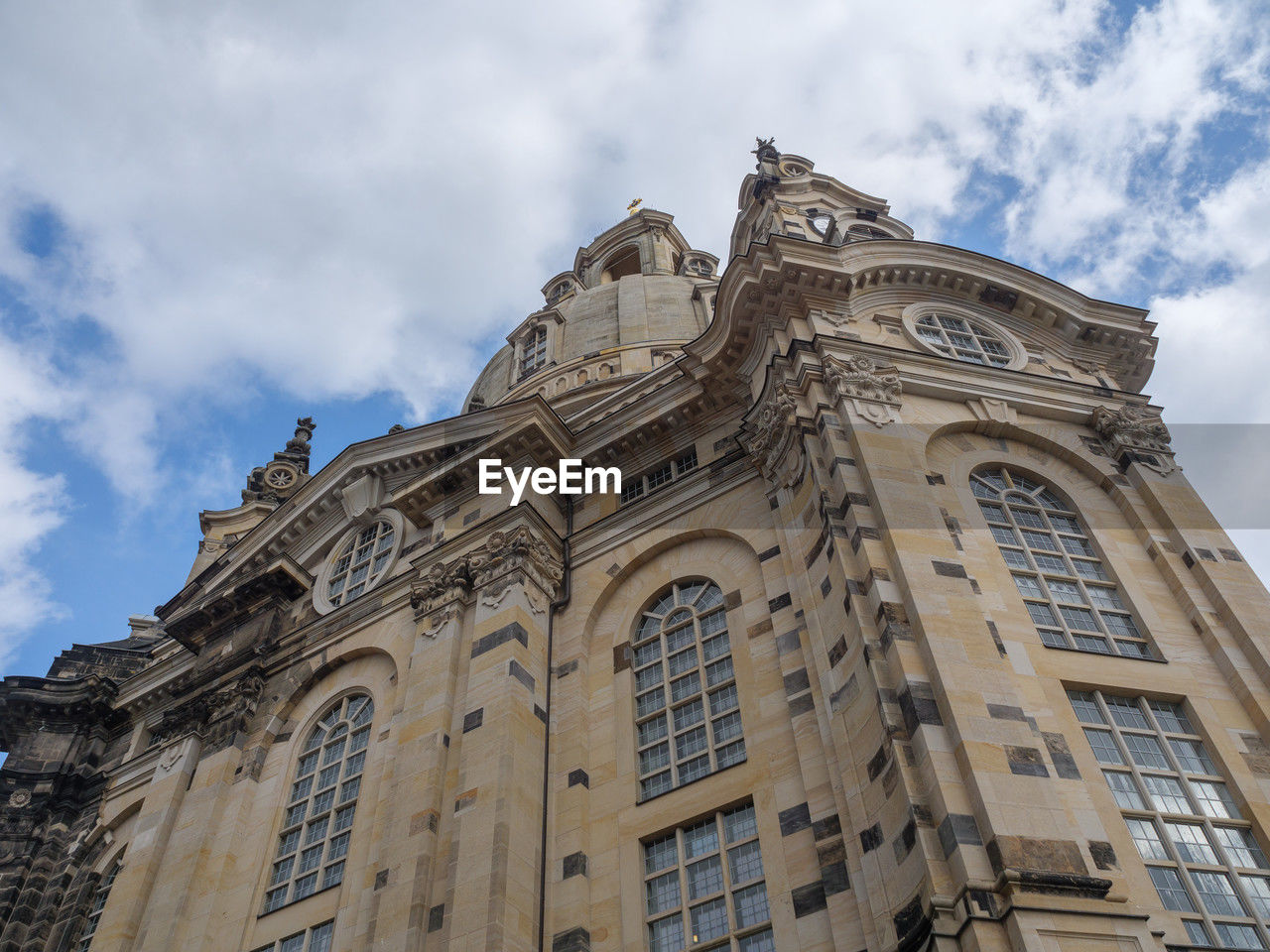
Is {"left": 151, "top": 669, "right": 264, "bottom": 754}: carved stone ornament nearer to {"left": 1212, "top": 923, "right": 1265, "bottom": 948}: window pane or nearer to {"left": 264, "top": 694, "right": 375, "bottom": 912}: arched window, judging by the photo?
{"left": 264, "top": 694, "right": 375, "bottom": 912}: arched window

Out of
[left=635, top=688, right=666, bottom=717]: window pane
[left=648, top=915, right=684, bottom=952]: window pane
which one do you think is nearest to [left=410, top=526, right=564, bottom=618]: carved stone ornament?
[left=635, top=688, right=666, bottom=717]: window pane

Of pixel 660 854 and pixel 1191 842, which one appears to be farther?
pixel 660 854

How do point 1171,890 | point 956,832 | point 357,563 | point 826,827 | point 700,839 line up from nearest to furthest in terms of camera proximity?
point 956,832 → point 1171,890 → point 826,827 → point 700,839 → point 357,563

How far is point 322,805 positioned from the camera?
24.5 metres

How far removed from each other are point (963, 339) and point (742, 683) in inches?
440

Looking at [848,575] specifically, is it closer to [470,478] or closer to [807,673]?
[807,673]

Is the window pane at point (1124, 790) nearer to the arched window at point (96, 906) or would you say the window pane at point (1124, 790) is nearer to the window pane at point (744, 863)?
the window pane at point (744, 863)

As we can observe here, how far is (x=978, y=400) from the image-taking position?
23828mm

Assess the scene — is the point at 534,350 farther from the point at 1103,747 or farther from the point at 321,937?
the point at 1103,747

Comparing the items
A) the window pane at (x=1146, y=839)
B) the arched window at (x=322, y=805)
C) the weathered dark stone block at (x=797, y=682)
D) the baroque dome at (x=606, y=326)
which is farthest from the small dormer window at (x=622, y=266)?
the window pane at (x=1146, y=839)

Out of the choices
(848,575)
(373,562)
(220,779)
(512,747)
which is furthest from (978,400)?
(220,779)

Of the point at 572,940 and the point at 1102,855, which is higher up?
the point at 572,940

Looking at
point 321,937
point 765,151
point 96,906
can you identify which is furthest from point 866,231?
point 96,906

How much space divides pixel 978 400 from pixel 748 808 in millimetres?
10481
